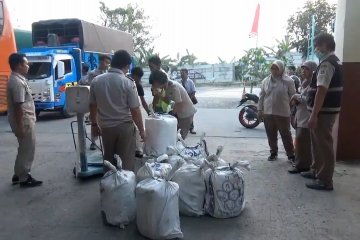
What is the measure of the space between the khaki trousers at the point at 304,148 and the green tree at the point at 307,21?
49.4 feet

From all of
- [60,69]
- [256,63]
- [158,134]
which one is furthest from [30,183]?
[256,63]

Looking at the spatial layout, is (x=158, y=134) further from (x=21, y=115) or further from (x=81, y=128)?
(x=21, y=115)

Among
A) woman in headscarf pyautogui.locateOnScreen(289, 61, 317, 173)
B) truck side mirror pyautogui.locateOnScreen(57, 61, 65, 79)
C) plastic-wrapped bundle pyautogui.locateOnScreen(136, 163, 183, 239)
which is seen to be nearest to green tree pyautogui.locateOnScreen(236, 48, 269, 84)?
truck side mirror pyautogui.locateOnScreen(57, 61, 65, 79)

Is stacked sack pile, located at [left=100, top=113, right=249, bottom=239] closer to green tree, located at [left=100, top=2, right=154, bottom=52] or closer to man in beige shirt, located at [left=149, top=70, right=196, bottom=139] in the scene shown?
man in beige shirt, located at [left=149, top=70, right=196, bottom=139]

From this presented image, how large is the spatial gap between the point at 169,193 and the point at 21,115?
2385mm

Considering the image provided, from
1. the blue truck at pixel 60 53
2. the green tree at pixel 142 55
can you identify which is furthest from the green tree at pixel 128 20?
the blue truck at pixel 60 53

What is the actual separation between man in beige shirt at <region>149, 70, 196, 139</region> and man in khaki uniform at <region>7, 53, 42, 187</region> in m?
1.59

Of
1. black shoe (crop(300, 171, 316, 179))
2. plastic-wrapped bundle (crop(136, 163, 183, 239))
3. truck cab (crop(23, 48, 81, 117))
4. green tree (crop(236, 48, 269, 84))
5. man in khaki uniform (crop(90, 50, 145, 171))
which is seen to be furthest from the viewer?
green tree (crop(236, 48, 269, 84))

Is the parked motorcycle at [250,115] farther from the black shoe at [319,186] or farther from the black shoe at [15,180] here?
the black shoe at [15,180]

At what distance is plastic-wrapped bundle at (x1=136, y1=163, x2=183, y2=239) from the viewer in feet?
11.2

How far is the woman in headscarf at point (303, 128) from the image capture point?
554 cm

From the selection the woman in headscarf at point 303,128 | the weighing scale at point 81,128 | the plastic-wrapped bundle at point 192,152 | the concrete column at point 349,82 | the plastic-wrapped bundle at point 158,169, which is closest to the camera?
the plastic-wrapped bundle at point 158,169

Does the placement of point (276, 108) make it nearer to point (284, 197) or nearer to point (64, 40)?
point (284, 197)

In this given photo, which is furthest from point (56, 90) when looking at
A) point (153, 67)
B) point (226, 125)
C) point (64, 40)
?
point (153, 67)
